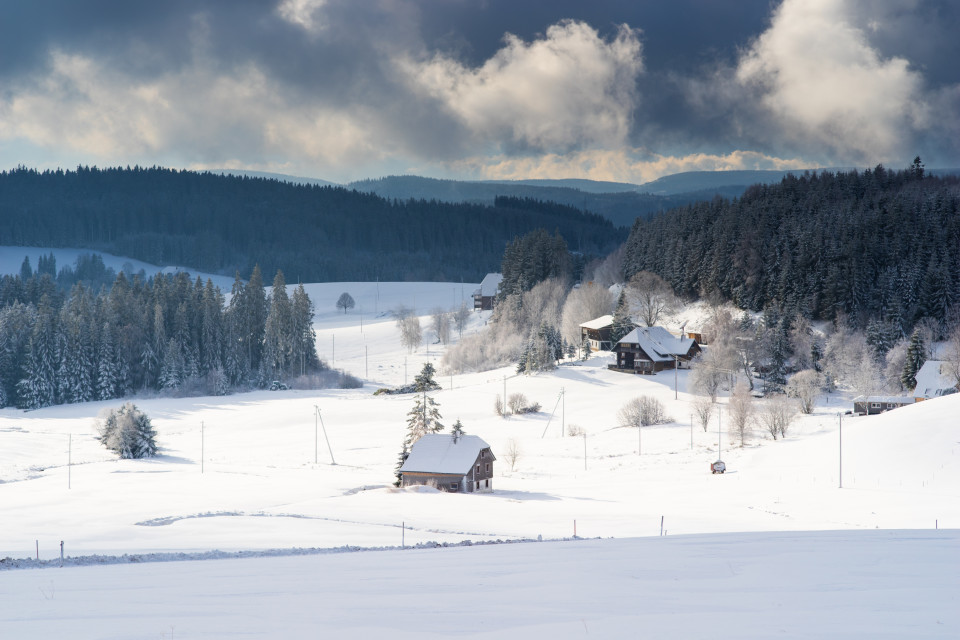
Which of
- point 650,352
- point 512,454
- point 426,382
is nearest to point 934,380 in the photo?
point 650,352

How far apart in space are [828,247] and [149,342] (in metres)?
75.2

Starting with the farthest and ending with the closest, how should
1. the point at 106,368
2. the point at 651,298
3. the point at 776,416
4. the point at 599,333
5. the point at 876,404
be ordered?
the point at 651,298 → the point at 106,368 → the point at 599,333 → the point at 876,404 → the point at 776,416

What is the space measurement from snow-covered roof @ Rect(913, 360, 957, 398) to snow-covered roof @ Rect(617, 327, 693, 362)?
2075 cm

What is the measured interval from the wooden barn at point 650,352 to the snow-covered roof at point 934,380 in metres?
20.2

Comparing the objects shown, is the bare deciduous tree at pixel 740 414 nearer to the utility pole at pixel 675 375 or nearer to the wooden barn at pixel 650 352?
the utility pole at pixel 675 375

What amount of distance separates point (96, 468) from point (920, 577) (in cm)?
4842

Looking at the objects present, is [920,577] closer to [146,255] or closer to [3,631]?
[3,631]

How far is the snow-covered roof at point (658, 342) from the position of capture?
249 ft

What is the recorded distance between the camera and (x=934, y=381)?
61.4 meters

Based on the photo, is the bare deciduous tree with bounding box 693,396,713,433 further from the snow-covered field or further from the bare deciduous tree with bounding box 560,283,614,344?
the bare deciduous tree with bounding box 560,283,614,344

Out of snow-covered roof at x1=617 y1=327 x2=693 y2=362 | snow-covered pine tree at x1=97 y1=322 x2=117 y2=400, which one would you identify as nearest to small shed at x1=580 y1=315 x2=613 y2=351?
snow-covered roof at x1=617 y1=327 x2=693 y2=362

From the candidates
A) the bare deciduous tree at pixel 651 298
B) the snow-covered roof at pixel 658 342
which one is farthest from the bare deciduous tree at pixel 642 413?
the bare deciduous tree at pixel 651 298

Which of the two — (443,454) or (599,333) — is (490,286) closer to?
(599,333)

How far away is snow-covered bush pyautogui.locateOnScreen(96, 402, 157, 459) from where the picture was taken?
54.3m
